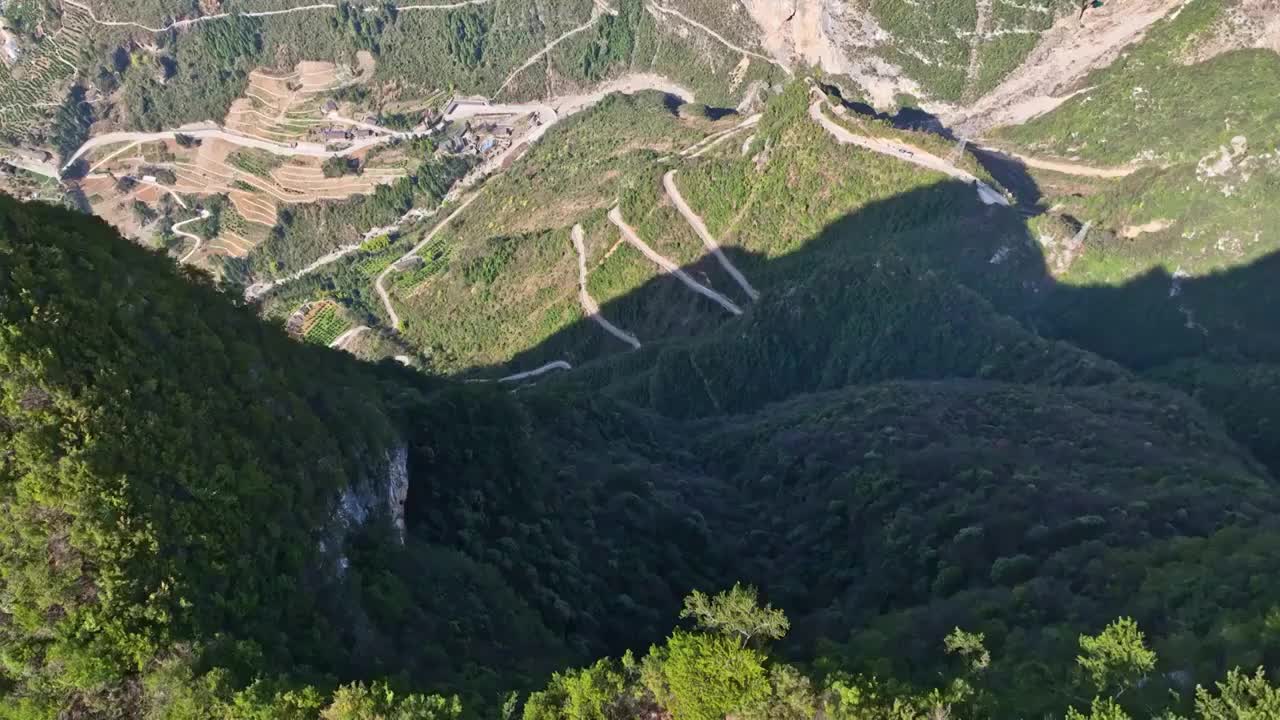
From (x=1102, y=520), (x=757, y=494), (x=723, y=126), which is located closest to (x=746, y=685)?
(x=1102, y=520)

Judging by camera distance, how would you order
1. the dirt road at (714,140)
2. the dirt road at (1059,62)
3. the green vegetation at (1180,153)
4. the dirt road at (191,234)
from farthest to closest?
the dirt road at (191,234)
the dirt road at (1059,62)
the dirt road at (714,140)
the green vegetation at (1180,153)

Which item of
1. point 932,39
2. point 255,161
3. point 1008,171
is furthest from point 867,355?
Answer: point 255,161

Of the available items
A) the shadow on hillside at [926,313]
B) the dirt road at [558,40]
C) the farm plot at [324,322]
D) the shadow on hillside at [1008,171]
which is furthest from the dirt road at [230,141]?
the shadow on hillside at [1008,171]

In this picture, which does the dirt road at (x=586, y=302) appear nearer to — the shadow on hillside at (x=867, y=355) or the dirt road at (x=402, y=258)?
the shadow on hillside at (x=867, y=355)

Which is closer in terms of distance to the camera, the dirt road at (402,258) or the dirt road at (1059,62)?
the dirt road at (1059,62)

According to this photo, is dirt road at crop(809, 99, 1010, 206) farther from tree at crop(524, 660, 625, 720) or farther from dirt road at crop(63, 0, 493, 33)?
dirt road at crop(63, 0, 493, 33)

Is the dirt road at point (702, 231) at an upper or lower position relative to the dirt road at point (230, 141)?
upper
